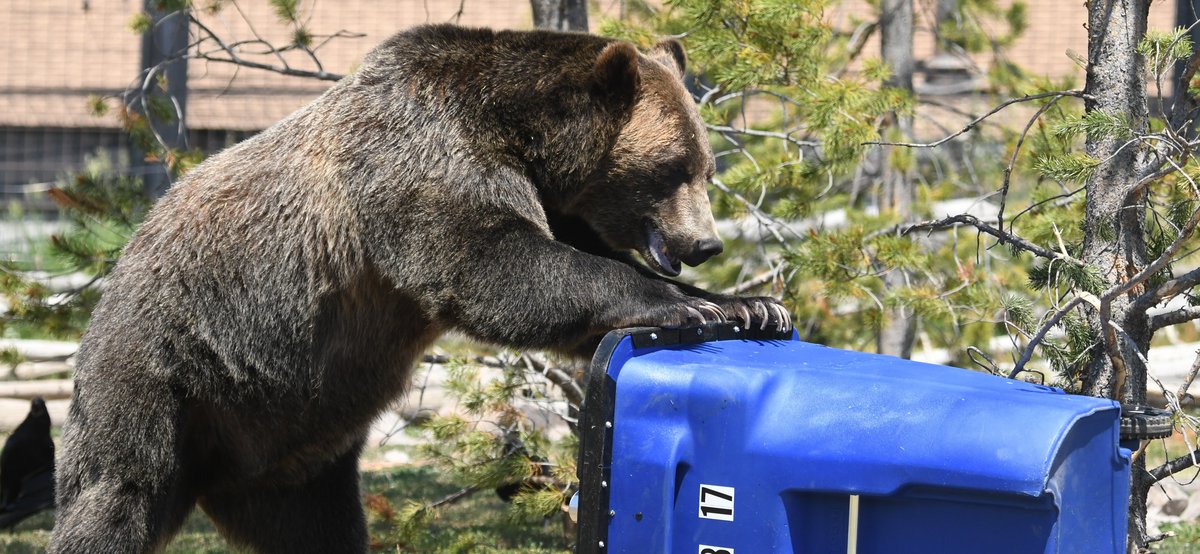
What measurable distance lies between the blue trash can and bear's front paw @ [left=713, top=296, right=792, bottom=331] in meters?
0.41

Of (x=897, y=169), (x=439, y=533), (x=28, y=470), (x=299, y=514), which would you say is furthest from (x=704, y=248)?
(x=28, y=470)

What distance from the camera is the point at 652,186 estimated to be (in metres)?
4.14

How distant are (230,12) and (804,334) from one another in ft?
32.5

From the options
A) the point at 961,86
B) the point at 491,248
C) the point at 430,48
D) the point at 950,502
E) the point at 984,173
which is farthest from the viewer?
the point at 961,86

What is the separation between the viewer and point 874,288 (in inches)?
264

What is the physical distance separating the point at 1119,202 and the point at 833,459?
1.68 m

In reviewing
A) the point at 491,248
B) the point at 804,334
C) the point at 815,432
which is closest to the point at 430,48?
the point at 491,248

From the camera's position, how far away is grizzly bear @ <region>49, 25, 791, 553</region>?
3.58 m

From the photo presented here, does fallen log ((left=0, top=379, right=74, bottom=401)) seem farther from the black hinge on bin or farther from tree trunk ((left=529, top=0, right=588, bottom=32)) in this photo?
the black hinge on bin

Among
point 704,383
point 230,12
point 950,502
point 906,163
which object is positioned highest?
point 230,12

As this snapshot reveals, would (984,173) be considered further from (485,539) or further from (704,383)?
(704,383)

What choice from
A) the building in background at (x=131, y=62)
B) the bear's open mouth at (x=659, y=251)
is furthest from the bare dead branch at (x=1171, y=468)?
the building in background at (x=131, y=62)

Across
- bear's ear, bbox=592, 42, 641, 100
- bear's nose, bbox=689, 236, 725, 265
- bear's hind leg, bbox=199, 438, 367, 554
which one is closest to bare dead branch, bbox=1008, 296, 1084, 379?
bear's nose, bbox=689, 236, 725, 265

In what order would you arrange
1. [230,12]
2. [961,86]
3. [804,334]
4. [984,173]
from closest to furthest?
1. [804,334]
2. [984,173]
3. [961,86]
4. [230,12]
